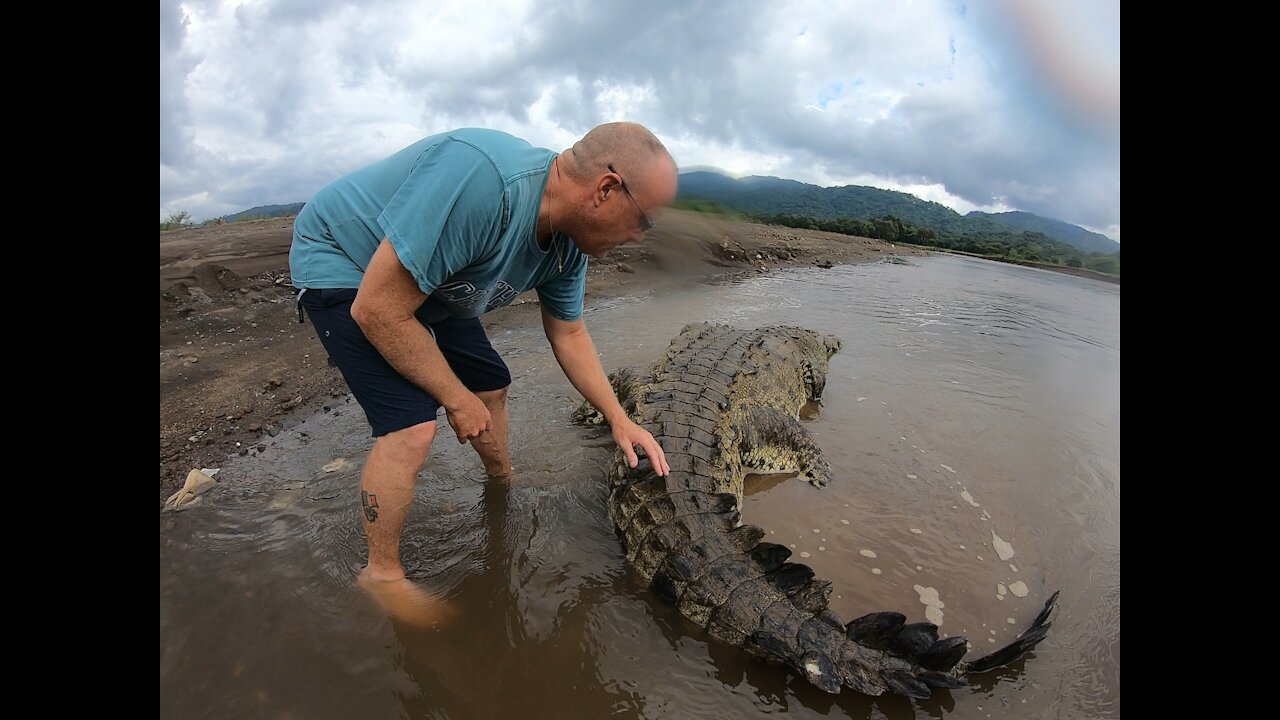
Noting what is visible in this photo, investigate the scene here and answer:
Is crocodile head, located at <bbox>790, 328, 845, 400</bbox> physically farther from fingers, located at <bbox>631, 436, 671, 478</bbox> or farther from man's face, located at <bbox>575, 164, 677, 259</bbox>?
man's face, located at <bbox>575, 164, 677, 259</bbox>

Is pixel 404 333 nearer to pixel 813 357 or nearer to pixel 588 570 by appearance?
pixel 588 570

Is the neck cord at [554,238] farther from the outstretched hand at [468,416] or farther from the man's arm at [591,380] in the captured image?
the outstretched hand at [468,416]

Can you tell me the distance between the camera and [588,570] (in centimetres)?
288

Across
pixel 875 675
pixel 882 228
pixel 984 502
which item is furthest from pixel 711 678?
pixel 882 228

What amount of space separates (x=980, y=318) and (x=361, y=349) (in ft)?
36.0

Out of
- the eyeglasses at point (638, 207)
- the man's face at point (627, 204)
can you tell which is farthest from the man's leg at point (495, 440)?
the eyeglasses at point (638, 207)

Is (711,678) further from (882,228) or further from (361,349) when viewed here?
(882,228)

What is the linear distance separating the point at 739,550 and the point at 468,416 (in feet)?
4.67

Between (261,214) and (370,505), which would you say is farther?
(261,214)

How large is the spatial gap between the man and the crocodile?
1.13 ft

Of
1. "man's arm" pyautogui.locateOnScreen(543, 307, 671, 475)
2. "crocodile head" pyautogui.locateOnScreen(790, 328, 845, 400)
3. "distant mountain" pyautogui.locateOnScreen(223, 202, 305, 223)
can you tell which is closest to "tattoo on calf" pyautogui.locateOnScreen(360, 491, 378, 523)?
"man's arm" pyautogui.locateOnScreen(543, 307, 671, 475)

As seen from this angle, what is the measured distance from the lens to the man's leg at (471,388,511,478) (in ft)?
10.5

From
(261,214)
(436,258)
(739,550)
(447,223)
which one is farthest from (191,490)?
(261,214)
